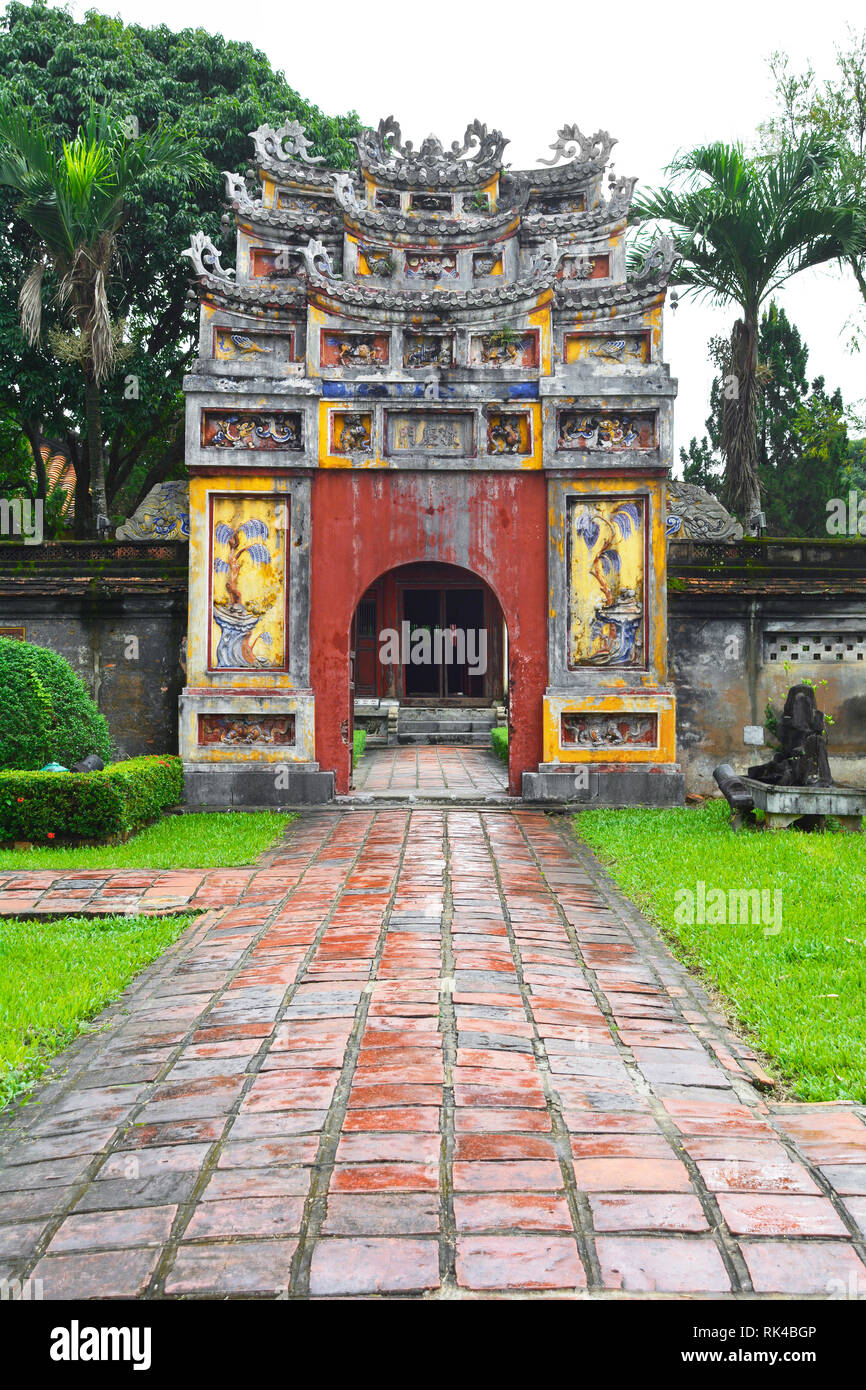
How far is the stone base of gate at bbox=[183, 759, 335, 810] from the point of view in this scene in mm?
11594

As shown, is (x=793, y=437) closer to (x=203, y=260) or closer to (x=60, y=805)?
(x=203, y=260)

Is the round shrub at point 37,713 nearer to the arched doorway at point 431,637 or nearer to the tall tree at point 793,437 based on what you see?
the arched doorway at point 431,637

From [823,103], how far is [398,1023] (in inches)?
732

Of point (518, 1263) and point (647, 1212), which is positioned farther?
point (647, 1212)

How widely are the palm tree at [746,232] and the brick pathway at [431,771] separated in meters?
5.09

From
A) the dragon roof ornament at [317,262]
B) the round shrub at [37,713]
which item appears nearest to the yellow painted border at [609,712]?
the round shrub at [37,713]

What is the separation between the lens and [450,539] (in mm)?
11961

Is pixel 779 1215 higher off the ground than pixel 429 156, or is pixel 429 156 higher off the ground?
pixel 429 156

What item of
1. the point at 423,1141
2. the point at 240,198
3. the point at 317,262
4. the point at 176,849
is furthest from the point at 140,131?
the point at 423,1141

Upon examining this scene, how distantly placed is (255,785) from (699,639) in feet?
17.4

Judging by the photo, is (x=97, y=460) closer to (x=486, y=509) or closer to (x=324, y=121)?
(x=486, y=509)

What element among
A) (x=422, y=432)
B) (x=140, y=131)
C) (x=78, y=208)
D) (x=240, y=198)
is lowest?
(x=422, y=432)

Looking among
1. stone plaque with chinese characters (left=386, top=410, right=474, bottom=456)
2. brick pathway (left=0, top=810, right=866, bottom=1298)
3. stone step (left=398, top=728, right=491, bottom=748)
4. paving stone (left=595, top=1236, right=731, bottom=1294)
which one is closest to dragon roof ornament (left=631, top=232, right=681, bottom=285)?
stone plaque with chinese characters (left=386, top=410, right=474, bottom=456)

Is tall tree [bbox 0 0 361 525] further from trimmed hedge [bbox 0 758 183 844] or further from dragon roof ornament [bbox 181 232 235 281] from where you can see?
trimmed hedge [bbox 0 758 183 844]
